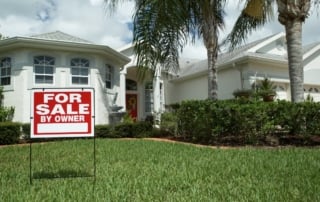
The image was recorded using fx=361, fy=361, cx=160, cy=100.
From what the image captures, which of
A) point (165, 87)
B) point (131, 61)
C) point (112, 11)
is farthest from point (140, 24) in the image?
point (165, 87)

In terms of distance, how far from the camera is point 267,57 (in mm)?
20734

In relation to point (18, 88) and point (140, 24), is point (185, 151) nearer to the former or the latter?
point (140, 24)

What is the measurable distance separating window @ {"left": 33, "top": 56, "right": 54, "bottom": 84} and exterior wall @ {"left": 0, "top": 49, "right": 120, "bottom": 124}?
18 centimetres

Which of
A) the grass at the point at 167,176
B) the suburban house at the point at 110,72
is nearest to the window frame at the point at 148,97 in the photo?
the suburban house at the point at 110,72

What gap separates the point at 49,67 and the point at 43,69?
284mm

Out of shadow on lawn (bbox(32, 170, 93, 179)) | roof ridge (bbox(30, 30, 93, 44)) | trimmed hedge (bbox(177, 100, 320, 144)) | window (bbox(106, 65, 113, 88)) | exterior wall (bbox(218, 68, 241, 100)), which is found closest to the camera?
shadow on lawn (bbox(32, 170, 93, 179))

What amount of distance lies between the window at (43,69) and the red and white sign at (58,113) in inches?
435

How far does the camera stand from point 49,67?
16.8 metres

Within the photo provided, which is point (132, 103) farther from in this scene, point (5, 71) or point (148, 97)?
point (5, 71)

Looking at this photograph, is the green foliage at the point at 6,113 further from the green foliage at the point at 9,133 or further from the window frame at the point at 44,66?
the window frame at the point at 44,66

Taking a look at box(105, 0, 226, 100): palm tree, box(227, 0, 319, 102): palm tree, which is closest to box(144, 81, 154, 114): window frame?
box(105, 0, 226, 100): palm tree

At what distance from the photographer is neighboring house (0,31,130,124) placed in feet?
53.4

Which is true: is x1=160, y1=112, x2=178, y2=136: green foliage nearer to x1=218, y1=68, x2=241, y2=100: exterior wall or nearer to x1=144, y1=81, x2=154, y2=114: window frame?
x1=218, y1=68, x2=241, y2=100: exterior wall

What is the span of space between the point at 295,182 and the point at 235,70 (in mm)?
16081
